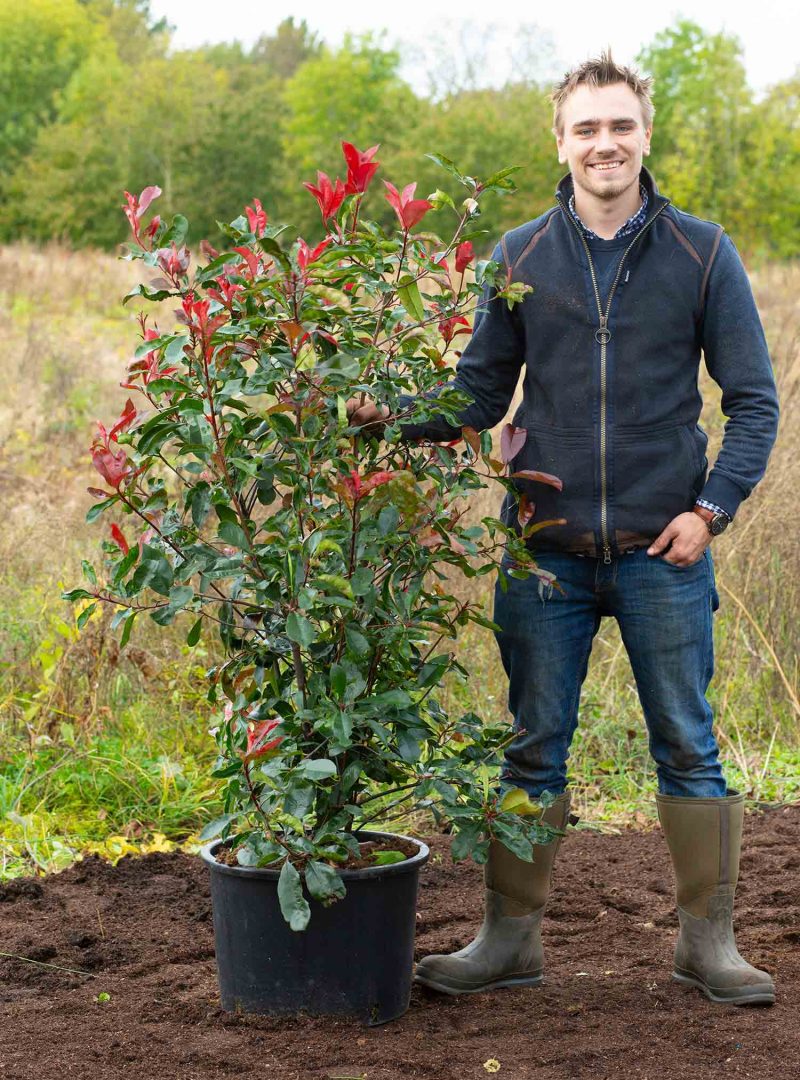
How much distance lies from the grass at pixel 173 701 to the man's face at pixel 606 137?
6.62 feet

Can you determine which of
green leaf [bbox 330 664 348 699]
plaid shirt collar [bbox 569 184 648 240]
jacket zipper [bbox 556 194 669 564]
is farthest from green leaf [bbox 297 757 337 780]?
plaid shirt collar [bbox 569 184 648 240]

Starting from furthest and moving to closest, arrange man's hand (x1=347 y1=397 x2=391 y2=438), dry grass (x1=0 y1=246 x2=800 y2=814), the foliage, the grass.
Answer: the foliage → dry grass (x1=0 y1=246 x2=800 y2=814) → the grass → man's hand (x1=347 y1=397 x2=391 y2=438)

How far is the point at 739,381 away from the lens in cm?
292

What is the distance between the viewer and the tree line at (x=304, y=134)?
2447cm

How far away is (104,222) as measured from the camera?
3108cm

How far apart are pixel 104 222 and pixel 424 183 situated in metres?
8.92

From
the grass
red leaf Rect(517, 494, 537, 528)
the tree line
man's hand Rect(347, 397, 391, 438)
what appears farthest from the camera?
the tree line

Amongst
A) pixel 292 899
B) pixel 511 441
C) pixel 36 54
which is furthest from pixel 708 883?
pixel 36 54

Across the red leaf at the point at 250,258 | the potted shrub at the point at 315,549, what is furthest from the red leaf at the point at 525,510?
the red leaf at the point at 250,258

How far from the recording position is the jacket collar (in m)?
2.98

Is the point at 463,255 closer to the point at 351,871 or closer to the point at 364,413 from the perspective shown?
the point at 364,413

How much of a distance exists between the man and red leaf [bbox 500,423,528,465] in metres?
0.09

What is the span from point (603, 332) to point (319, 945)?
1557mm

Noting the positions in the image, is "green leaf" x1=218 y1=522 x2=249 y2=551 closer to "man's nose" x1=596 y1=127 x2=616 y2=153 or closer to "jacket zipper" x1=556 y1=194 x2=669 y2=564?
"jacket zipper" x1=556 y1=194 x2=669 y2=564
